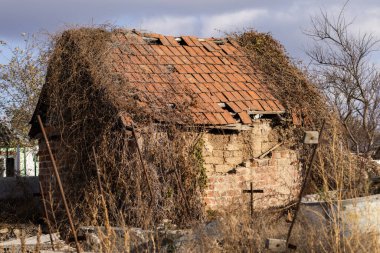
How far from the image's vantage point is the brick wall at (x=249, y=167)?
11.7m

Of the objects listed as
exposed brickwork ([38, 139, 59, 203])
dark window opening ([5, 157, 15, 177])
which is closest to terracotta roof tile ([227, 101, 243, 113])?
exposed brickwork ([38, 139, 59, 203])

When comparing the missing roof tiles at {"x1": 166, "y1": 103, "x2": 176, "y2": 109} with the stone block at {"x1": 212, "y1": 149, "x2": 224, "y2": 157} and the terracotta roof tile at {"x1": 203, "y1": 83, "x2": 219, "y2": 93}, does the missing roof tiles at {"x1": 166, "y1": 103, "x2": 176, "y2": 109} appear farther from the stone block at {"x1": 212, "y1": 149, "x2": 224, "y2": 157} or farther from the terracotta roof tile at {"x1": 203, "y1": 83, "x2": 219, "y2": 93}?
the terracotta roof tile at {"x1": 203, "y1": 83, "x2": 219, "y2": 93}

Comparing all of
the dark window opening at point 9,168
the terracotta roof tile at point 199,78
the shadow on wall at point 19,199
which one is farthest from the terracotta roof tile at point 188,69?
the dark window opening at point 9,168

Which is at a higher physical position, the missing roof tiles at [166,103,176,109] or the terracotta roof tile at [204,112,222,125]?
the missing roof tiles at [166,103,176,109]

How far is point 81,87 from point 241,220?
6355mm

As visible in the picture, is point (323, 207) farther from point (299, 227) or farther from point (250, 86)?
point (250, 86)

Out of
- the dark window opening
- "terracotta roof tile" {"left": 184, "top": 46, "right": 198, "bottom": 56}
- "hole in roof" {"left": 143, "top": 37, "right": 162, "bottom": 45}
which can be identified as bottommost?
the dark window opening

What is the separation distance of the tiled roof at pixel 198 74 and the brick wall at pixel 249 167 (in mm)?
377

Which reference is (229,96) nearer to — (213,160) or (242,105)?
(242,105)

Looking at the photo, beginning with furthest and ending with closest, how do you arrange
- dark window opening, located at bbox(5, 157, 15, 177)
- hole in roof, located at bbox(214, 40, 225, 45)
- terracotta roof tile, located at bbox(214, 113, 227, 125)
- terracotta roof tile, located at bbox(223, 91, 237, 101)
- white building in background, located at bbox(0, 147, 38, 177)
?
white building in background, located at bbox(0, 147, 38, 177) → dark window opening, located at bbox(5, 157, 15, 177) → hole in roof, located at bbox(214, 40, 225, 45) → terracotta roof tile, located at bbox(223, 91, 237, 101) → terracotta roof tile, located at bbox(214, 113, 227, 125)

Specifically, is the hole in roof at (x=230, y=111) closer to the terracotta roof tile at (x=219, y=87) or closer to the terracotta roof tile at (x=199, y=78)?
the terracotta roof tile at (x=219, y=87)

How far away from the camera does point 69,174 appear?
41.3 feet

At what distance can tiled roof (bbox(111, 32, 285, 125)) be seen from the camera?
40.1 ft

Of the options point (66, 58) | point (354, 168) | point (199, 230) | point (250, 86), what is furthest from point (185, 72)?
point (199, 230)
